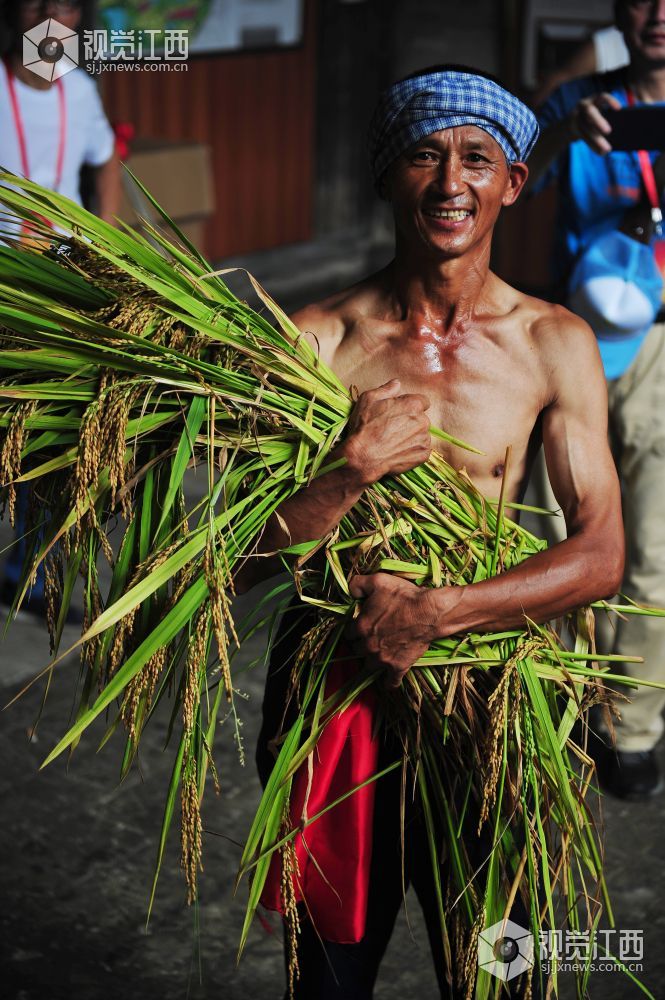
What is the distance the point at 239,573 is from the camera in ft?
6.03

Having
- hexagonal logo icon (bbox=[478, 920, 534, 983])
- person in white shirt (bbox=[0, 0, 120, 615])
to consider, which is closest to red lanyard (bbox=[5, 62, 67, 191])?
person in white shirt (bbox=[0, 0, 120, 615])

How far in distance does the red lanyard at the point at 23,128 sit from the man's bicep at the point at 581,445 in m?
2.13

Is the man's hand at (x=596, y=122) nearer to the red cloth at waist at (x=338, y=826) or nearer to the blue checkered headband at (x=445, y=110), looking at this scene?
the blue checkered headband at (x=445, y=110)

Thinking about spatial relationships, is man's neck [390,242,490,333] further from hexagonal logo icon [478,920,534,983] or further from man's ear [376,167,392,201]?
hexagonal logo icon [478,920,534,983]

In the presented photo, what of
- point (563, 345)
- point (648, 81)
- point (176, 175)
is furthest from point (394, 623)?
point (176, 175)

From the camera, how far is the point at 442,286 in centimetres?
186

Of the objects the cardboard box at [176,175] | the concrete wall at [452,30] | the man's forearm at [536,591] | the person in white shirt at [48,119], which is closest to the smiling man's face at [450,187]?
the man's forearm at [536,591]

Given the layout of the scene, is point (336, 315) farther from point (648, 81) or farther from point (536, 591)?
point (648, 81)

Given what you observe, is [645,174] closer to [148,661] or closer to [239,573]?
[239,573]

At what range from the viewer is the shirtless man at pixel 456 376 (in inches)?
66.7

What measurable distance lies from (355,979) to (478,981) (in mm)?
252

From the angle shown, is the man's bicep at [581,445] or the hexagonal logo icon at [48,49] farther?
the hexagonal logo icon at [48,49]

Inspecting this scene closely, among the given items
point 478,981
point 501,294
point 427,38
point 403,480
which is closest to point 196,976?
point 478,981

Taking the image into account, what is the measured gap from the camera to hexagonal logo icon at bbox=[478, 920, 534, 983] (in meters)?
1.76
